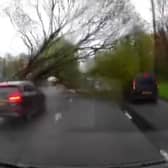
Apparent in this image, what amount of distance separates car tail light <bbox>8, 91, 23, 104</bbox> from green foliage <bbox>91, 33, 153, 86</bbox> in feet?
90.0

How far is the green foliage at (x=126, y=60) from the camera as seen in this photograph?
43219 mm

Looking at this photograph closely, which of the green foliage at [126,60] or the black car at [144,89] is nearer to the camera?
the black car at [144,89]

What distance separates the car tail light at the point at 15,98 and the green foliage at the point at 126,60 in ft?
90.0

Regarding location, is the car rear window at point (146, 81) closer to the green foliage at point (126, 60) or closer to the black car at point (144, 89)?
the black car at point (144, 89)

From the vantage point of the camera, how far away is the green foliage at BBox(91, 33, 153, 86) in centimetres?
4322

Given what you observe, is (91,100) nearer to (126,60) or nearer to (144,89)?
(144,89)

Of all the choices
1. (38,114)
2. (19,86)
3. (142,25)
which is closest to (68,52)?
(142,25)

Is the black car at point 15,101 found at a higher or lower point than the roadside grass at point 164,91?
higher

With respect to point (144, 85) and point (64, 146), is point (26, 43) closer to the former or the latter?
point (144, 85)

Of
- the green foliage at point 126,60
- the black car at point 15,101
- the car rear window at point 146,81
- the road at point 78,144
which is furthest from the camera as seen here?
the green foliage at point 126,60

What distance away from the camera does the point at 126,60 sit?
4606cm

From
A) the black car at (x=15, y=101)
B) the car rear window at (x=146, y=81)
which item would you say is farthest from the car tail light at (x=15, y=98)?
the car rear window at (x=146, y=81)

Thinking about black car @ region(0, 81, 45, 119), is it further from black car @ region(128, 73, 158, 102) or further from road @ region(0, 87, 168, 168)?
black car @ region(128, 73, 158, 102)

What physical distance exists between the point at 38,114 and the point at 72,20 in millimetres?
23542
